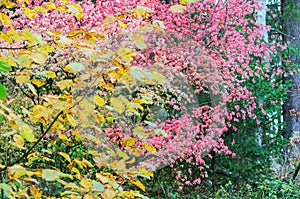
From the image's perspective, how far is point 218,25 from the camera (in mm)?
5559

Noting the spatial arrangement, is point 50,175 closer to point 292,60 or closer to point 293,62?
point 293,62

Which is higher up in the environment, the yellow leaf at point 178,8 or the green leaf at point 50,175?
the yellow leaf at point 178,8

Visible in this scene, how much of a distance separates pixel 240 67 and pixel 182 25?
3.75ft

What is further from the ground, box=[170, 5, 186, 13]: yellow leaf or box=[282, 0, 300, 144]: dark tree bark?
box=[282, 0, 300, 144]: dark tree bark

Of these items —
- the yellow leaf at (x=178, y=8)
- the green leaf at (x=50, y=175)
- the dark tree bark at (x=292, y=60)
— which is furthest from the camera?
the dark tree bark at (x=292, y=60)

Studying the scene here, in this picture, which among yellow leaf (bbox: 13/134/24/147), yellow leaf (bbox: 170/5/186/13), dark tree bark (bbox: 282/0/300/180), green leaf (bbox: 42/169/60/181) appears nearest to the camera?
green leaf (bbox: 42/169/60/181)

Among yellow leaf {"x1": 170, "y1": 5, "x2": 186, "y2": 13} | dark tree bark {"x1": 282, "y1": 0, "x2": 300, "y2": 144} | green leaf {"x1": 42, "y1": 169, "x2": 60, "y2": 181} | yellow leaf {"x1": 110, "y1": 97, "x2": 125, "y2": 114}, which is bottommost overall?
green leaf {"x1": 42, "y1": 169, "x2": 60, "y2": 181}

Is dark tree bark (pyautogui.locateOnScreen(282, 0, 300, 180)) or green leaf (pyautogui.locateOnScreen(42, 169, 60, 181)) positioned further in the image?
dark tree bark (pyautogui.locateOnScreen(282, 0, 300, 180))

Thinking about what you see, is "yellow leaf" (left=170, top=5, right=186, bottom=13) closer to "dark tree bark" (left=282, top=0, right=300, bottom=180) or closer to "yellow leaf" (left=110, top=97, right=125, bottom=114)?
"yellow leaf" (left=110, top=97, right=125, bottom=114)

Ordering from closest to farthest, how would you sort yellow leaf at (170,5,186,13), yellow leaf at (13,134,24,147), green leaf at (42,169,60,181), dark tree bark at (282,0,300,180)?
green leaf at (42,169,60,181)
yellow leaf at (170,5,186,13)
yellow leaf at (13,134,24,147)
dark tree bark at (282,0,300,180)

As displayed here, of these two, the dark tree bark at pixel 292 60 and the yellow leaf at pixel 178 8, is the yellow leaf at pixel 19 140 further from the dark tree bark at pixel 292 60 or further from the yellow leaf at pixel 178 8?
the dark tree bark at pixel 292 60

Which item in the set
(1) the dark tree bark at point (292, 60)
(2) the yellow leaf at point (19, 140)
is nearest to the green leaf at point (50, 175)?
(2) the yellow leaf at point (19, 140)

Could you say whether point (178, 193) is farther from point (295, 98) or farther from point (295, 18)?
point (295, 18)

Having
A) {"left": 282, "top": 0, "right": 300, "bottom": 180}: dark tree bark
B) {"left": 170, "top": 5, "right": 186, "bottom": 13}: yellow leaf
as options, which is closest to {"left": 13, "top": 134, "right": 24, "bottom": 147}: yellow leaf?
{"left": 170, "top": 5, "right": 186, "bottom": 13}: yellow leaf
